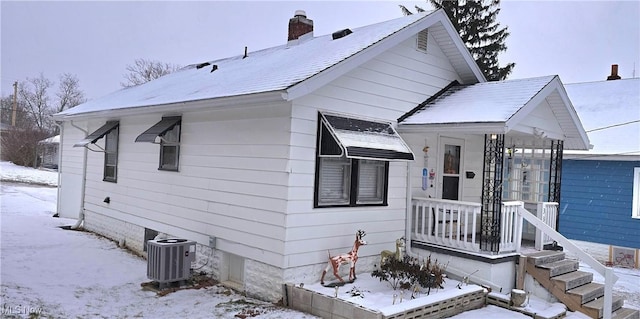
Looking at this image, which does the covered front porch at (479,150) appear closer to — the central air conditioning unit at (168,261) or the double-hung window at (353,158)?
the double-hung window at (353,158)

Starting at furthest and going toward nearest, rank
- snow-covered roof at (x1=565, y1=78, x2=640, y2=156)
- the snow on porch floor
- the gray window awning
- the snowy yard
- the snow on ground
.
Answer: the snow on ground < snow-covered roof at (x1=565, y1=78, x2=640, y2=156) < the gray window awning < the snowy yard < the snow on porch floor

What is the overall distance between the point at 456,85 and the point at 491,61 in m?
14.3

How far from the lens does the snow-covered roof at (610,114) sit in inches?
534

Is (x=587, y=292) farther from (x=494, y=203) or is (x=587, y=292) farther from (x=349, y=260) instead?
(x=349, y=260)

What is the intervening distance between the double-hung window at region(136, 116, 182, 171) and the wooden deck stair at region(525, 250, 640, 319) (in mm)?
6607

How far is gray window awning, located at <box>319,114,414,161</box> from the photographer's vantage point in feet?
23.0

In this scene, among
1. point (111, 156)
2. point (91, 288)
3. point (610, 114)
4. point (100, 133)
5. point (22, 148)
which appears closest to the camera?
point (91, 288)

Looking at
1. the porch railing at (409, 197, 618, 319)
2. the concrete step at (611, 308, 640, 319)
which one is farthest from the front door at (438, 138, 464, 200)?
the concrete step at (611, 308, 640, 319)

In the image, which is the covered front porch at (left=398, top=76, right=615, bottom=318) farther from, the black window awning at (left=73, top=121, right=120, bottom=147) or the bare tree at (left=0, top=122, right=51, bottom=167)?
the bare tree at (left=0, top=122, right=51, bottom=167)

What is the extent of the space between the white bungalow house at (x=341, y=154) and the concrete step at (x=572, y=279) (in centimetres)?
73

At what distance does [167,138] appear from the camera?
948 cm

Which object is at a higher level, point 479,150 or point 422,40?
point 422,40

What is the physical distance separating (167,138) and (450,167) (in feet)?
18.6

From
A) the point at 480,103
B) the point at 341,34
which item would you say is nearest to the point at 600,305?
the point at 480,103
